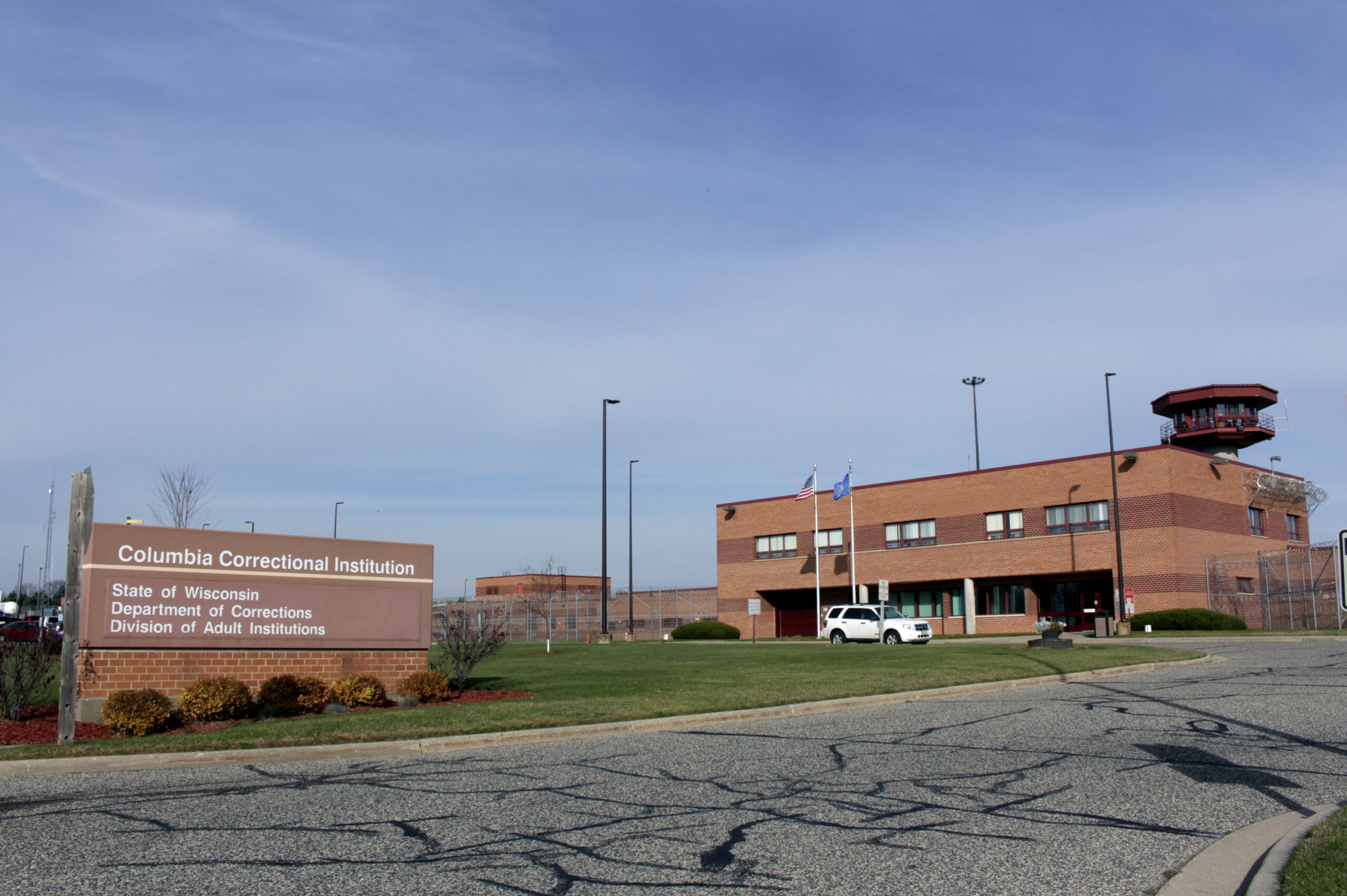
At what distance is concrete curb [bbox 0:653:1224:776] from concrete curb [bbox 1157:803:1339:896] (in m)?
8.02

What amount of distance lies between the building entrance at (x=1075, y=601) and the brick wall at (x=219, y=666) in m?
37.2

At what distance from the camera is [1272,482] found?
50062 mm

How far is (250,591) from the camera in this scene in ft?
54.7

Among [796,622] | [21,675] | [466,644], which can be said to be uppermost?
[466,644]

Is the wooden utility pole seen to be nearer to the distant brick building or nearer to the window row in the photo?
the window row

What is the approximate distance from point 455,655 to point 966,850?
13736 millimetres

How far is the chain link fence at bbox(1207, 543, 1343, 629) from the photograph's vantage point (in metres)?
44.4

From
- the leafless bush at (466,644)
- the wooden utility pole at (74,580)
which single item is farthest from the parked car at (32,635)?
the leafless bush at (466,644)

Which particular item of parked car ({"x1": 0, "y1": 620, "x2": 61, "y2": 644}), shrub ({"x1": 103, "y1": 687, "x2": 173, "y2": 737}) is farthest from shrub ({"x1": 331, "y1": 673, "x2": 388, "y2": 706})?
parked car ({"x1": 0, "y1": 620, "x2": 61, "y2": 644})

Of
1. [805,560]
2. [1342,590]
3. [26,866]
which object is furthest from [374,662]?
[805,560]

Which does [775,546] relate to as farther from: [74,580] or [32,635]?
[74,580]

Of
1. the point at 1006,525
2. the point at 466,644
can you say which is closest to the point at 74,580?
the point at 466,644

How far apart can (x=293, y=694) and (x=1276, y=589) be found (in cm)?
4614

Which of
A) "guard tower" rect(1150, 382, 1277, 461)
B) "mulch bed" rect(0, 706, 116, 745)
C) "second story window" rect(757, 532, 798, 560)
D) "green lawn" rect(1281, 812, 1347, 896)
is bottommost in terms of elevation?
"mulch bed" rect(0, 706, 116, 745)
